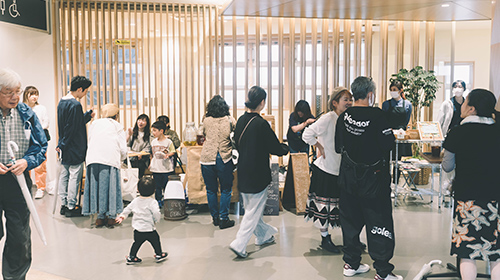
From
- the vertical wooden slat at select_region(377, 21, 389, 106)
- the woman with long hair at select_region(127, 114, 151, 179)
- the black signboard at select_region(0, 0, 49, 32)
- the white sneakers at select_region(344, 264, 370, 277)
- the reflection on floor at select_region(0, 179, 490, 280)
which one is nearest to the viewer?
the white sneakers at select_region(344, 264, 370, 277)

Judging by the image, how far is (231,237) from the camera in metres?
4.77

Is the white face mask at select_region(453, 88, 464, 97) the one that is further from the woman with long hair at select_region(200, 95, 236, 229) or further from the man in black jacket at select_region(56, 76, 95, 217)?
the man in black jacket at select_region(56, 76, 95, 217)

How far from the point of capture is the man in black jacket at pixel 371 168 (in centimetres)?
337

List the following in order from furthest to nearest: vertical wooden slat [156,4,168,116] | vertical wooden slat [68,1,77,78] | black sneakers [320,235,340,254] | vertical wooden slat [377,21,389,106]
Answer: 1. vertical wooden slat [377,21,389,106]
2. vertical wooden slat [156,4,168,116]
3. vertical wooden slat [68,1,77,78]
4. black sneakers [320,235,340,254]

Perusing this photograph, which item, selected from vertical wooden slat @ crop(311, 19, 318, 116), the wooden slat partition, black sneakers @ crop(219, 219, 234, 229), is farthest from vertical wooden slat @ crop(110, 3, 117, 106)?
black sneakers @ crop(219, 219, 234, 229)

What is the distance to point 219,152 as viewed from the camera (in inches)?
199

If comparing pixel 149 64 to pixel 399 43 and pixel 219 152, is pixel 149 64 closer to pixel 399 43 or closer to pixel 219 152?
pixel 219 152

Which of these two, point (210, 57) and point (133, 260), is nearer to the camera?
point (133, 260)

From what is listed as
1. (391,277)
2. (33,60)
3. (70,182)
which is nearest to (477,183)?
(391,277)

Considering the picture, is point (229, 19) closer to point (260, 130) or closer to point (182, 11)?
point (182, 11)

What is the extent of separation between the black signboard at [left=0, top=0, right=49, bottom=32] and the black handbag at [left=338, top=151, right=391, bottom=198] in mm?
5403

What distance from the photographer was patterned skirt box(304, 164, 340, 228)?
4039 millimetres

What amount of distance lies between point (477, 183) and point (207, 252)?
8.31 ft

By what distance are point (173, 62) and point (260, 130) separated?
401 cm
